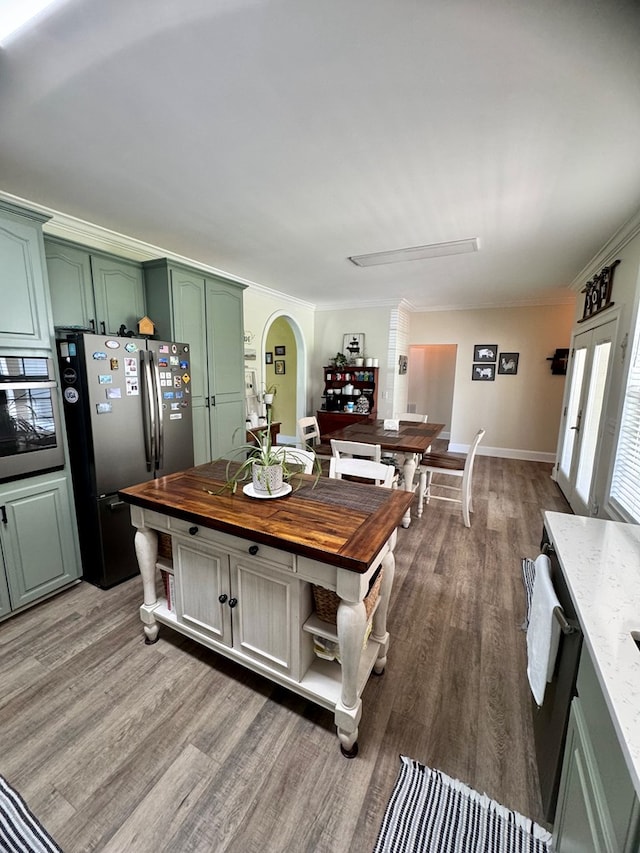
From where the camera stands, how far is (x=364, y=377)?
5898 mm

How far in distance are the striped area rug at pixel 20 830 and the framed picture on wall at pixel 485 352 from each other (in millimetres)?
6656

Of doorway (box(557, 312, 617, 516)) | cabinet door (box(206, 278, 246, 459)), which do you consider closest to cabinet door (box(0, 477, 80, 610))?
cabinet door (box(206, 278, 246, 459))

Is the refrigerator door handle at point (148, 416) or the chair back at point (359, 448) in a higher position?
the refrigerator door handle at point (148, 416)

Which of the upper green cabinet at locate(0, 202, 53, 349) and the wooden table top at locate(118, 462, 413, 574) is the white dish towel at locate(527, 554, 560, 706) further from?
the upper green cabinet at locate(0, 202, 53, 349)

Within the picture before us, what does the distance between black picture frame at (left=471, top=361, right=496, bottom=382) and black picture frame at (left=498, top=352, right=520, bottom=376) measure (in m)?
0.12

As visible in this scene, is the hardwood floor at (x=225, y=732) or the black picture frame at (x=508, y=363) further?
the black picture frame at (x=508, y=363)

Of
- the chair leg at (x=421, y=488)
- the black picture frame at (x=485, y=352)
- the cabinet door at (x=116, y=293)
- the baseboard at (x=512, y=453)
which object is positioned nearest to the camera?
the cabinet door at (x=116, y=293)

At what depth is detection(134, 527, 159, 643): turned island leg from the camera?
5.80 ft

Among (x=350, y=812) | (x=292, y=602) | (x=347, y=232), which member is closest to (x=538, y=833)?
(x=350, y=812)

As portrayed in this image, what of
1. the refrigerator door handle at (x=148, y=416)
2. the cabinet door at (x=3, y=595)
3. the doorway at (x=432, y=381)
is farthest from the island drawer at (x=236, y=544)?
the doorway at (x=432, y=381)

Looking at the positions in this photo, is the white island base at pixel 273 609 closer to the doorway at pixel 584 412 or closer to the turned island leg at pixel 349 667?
the turned island leg at pixel 349 667

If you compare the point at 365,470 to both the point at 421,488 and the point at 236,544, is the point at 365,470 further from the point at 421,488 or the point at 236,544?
the point at 421,488

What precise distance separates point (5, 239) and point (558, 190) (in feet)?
10.8

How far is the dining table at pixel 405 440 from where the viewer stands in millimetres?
3205
